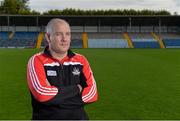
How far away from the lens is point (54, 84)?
3.98 m

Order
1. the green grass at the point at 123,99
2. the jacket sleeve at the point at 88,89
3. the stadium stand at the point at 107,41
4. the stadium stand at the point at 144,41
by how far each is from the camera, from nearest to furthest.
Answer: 1. the jacket sleeve at the point at 88,89
2. the green grass at the point at 123,99
3. the stadium stand at the point at 144,41
4. the stadium stand at the point at 107,41

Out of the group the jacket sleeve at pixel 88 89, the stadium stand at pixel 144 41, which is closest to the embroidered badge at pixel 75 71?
the jacket sleeve at pixel 88 89

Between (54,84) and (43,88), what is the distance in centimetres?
11

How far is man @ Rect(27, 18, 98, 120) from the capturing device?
3.86 m

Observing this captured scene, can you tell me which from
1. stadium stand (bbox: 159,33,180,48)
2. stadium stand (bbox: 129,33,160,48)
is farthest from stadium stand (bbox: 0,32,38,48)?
stadium stand (bbox: 159,33,180,48)

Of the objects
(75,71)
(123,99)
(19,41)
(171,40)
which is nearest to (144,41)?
(171,40)

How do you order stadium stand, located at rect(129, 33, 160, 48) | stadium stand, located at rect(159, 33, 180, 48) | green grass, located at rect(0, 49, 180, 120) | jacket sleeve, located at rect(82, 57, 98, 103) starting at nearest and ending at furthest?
jacket sleeve, located at rect(82, 57, 98, 103), green grass, located at rect(0, 49, 180, 120), stadium stand, located at rect(129, 33, 160, 48), stadium stand, located at rect(159, 33, 180, 48)

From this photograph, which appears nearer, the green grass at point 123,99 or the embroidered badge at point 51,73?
the embroidered badge at point 51,73

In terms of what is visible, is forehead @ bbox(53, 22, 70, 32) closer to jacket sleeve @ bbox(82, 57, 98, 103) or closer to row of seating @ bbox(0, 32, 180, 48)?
jacket sleeve @ bbox(82, 57, 98, 103)

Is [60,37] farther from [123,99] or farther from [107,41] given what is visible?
[107,41]

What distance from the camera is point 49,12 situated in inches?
3396

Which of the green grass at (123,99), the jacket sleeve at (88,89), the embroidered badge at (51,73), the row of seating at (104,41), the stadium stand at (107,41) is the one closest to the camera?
the embroidered badge at (51,73)

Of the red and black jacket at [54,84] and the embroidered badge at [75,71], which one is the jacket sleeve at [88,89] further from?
the embroidered badge at [75,71]

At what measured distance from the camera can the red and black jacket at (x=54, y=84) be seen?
3.91 m
